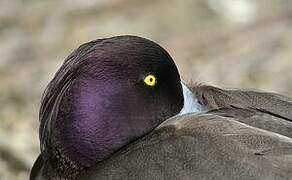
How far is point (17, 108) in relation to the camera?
14.1 ft

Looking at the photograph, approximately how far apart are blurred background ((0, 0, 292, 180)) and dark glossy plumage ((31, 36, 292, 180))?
1433 millimetres

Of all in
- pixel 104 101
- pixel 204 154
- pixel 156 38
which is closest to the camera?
pixel 204 154

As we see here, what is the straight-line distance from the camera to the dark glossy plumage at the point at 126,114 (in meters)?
2.36

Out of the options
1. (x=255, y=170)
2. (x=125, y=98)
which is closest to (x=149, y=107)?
(x=125, y=98)

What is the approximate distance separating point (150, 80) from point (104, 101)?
15 cm

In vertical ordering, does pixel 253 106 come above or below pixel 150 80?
below

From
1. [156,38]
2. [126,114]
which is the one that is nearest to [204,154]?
[126,114]

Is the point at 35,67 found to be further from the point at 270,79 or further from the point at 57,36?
the point at 270,79

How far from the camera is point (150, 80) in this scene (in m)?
2.53

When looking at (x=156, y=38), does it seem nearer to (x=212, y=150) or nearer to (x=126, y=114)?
(x=126, y=114)

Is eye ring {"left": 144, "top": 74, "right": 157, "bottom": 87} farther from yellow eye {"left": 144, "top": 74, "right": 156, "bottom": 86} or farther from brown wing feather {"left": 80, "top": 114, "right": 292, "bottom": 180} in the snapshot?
brown wing feather {"left": 80, "top": 114, "right": 292, "bottom": 180}

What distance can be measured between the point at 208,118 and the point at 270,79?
219cm

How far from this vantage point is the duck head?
98.8 inches

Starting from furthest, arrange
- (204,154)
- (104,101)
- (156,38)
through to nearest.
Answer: (156,38)
(104,101)
(204,154)
